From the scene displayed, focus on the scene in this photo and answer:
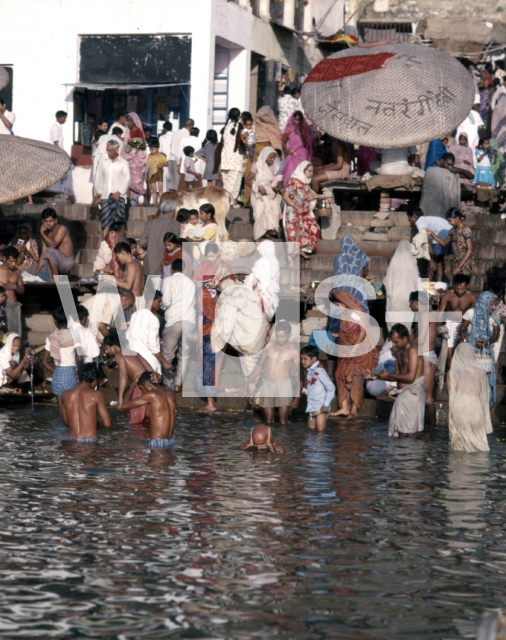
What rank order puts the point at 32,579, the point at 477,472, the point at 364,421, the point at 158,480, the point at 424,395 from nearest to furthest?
the point at 32,579 < the point at 158,480 < the point at 477,472 < the point at 424,395 < the point at 364,421

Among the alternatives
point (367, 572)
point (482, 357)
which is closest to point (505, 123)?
point (482, 357)

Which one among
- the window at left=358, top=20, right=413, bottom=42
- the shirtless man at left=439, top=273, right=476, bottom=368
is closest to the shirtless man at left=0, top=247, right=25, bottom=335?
the shirtless man at left=439, top=273, right=476, bottom=368

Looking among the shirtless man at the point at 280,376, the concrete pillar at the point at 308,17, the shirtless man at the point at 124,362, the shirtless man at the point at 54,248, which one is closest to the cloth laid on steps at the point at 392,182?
the shirtless man at the point at 280,376

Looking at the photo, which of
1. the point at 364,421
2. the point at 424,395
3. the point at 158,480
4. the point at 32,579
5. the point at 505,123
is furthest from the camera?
the point at 505,123

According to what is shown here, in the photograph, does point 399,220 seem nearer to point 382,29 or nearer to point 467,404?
point 467,404

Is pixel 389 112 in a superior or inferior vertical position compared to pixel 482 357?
superior

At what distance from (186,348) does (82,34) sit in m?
10.0

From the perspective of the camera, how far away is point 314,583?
7145 mm

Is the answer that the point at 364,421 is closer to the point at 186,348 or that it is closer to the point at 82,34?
the point at 186,348

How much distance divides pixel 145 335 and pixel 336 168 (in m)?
4.69

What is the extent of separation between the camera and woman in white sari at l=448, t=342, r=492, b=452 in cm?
1223

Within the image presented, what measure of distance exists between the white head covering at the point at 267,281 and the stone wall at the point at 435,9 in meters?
17.5

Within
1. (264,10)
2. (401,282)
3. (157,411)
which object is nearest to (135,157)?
(401,282)

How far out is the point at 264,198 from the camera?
16766 mm
